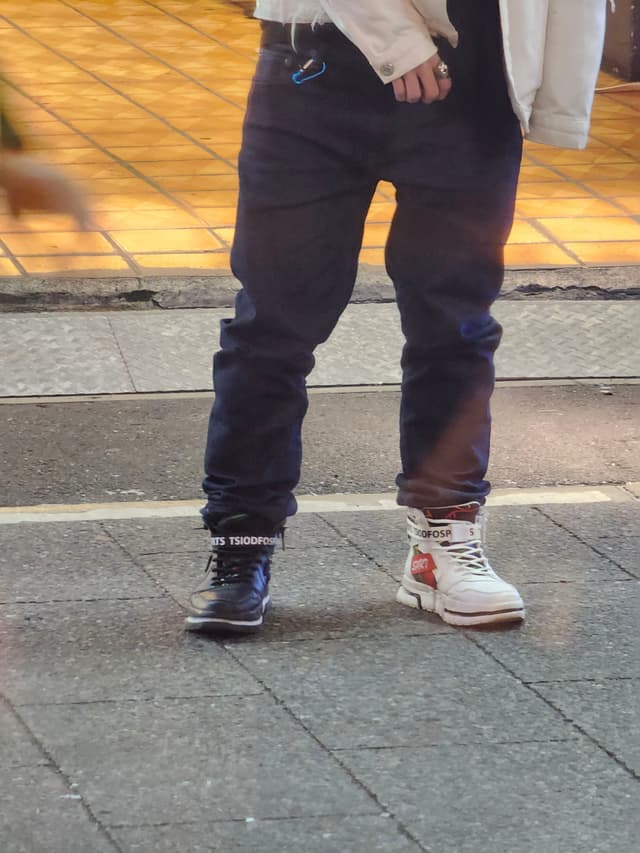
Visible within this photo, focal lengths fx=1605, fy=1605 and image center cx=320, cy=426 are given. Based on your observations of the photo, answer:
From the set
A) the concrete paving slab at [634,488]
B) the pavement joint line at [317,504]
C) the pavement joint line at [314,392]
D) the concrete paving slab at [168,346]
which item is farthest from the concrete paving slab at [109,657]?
the concrete paving slab at [168,346]

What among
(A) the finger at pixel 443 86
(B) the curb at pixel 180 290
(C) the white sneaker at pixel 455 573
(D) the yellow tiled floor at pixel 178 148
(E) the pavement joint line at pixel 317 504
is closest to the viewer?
(A) the finger at pixel 443 86

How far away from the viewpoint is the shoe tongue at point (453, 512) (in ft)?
8.84

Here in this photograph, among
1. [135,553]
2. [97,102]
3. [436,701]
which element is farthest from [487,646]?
[97,102]

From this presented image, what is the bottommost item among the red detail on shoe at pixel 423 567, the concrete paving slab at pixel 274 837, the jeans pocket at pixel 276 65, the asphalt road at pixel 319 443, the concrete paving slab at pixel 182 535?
the asphalt road at pixel 319 443

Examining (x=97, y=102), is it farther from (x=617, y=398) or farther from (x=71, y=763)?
(x=71, y=763)

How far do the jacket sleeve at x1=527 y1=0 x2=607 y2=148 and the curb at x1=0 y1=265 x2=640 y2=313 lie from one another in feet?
7.45

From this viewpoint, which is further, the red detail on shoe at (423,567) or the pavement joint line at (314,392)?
the pavement joint line at (314,392)

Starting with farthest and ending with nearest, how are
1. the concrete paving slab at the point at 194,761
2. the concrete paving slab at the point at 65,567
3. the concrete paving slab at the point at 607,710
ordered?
the concrete paving slab at the point at 65,567 < the concrete paving slab at the point at 607,710 < the concrete paving slab at the point at 194,761

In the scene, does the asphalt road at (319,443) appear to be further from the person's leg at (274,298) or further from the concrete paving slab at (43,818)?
the concrete paving slab at (43,818)

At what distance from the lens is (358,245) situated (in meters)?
2.58

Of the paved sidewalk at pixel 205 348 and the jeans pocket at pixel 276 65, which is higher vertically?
the jeans pocket at pixel 276 65

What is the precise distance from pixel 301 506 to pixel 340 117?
107cm

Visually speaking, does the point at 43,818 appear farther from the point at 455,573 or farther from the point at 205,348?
the point at 205,348

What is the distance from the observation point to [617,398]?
4.09m
